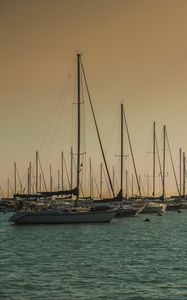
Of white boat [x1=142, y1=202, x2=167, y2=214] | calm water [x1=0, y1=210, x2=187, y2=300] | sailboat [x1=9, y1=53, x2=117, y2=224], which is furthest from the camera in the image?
white boat [x1=142, y1=202, x2=167, y2=214]

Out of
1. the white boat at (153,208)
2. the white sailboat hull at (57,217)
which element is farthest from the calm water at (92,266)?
the white boat at (153,208)

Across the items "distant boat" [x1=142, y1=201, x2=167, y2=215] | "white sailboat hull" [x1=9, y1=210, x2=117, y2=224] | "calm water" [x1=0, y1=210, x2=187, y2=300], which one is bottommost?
"calm water" [x1=0, y1=210, x2=187, y2=300]

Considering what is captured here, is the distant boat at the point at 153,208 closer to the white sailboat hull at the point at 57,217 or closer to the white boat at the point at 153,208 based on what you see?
the white boat at the point at 153,208

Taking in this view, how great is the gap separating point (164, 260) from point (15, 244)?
54.9 ft

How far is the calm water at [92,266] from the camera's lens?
99.7 ft

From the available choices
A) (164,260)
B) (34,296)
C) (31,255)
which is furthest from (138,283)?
(31,255)

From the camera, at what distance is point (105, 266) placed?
130 feet

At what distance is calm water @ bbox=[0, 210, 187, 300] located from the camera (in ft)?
99.7

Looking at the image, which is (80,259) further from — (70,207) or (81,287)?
(70,207)

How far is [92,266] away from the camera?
130 ft

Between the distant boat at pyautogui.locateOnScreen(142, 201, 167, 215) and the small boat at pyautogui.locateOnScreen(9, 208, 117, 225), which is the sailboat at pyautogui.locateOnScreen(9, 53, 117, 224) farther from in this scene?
the distant boat at pyautogui.locateOnScreen(142, 201, 167, 215)

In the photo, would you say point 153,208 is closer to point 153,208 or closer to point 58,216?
point 153,208

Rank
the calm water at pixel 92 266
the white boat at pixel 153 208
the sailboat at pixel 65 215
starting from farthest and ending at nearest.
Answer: the white boat at pixel 153 208
the sailboat at pixel 65 215
the calm water at pixel 92 266

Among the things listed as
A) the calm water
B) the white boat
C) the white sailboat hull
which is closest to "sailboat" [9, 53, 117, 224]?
the white sailboat hull
